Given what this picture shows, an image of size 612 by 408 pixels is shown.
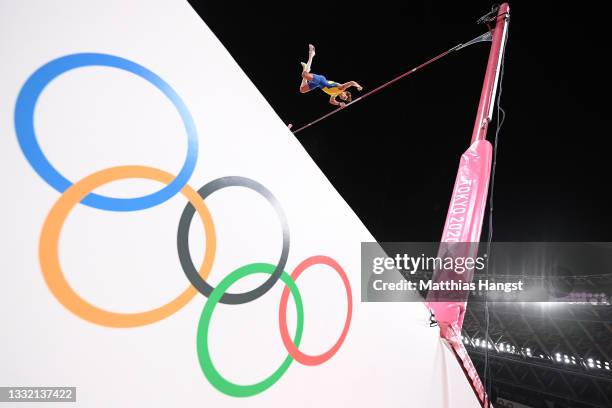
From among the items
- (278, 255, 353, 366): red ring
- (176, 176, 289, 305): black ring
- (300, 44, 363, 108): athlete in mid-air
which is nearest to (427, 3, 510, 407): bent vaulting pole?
(278, 255, 353, 366): red ring

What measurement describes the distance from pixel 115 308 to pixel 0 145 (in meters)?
0.56

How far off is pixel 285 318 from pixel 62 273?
0.83m

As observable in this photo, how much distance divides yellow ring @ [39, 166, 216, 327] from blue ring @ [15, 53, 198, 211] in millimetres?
32

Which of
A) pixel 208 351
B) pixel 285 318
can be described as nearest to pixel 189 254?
pixel 208 351

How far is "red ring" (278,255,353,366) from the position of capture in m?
1.42

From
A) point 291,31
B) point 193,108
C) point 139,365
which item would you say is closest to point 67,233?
point 139,365

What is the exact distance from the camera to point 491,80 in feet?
8.84

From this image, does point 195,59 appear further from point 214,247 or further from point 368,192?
point 368,192

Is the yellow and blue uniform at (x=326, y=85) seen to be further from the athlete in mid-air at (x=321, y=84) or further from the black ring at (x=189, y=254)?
the black ring at (x=189, y=254)

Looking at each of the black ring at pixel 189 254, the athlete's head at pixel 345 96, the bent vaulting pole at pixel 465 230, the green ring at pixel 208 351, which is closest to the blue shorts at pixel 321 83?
the athlete's head at pixel 345 96

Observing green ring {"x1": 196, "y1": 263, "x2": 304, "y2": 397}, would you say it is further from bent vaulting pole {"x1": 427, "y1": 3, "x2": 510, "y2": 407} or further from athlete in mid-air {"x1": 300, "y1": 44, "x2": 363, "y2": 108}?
athlete in mid-air {"x1": 300, "y1": 44, "x2": 363, "y2": 108}

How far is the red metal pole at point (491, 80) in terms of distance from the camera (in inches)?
101

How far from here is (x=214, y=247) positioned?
1.28 m

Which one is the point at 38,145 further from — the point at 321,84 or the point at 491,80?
the point at 321,84
